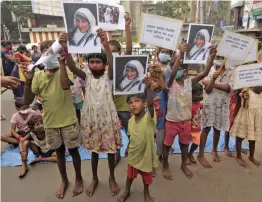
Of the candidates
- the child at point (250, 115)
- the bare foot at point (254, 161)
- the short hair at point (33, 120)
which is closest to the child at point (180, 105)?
the child at point (250, 115)

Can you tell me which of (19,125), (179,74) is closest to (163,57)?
(179,74)

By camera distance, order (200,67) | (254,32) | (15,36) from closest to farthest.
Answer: (200,67), (254,32), (15,36)

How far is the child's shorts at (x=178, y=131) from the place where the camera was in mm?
2917

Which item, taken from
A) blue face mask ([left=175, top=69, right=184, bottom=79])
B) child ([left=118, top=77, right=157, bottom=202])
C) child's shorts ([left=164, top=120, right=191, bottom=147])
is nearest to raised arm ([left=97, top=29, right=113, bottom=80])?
child ([left=118, top=77, right=157, bottom=202])

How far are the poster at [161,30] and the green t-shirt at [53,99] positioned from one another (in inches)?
43.5

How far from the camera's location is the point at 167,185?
2893mm

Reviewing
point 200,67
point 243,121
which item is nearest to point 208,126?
point 243,121

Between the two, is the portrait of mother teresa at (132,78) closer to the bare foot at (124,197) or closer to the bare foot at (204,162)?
the bare foot at (124,197)

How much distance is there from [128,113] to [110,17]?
1.42m

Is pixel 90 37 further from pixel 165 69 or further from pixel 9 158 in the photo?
pixel 9 158

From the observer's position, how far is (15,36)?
108 feet

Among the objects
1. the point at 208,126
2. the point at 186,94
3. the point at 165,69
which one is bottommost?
the point at 208,126

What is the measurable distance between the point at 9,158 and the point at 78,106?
4.57ft

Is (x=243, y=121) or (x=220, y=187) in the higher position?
(x=243, y=121)
